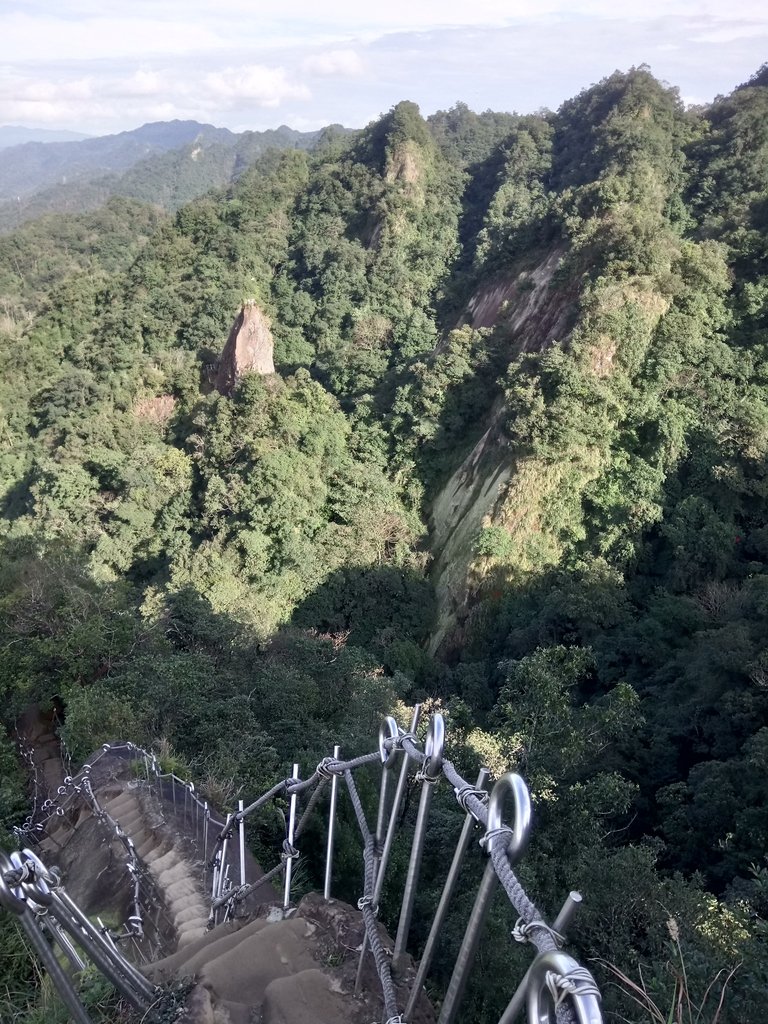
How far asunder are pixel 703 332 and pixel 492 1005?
Result: 20.2m

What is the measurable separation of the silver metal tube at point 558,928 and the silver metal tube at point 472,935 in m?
0.19

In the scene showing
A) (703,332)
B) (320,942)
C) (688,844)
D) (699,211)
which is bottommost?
(688,844)

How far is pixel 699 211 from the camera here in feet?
97.5

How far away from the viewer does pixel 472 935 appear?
1861 mm

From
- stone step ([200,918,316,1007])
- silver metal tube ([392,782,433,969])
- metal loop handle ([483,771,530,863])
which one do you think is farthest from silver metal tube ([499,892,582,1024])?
stone step ([200,918,316,1007])

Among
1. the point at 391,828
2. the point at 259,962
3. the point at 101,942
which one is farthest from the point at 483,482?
the point at 101,942

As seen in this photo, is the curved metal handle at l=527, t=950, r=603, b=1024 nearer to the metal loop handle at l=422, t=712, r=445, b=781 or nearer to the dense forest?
the metal loop handle at l=422, t=712, r=445, b=781

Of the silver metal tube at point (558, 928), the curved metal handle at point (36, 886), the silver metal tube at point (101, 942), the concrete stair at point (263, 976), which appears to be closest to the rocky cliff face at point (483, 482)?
the concrete stair at point (263, 976)

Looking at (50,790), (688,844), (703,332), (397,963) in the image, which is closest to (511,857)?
(397,963)

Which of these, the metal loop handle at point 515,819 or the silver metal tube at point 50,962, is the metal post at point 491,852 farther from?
the silver metal tube at point 50,962

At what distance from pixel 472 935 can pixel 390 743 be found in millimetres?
1152

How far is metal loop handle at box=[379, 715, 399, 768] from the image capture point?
2971mm

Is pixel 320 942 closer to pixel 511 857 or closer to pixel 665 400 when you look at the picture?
pixel 511 857

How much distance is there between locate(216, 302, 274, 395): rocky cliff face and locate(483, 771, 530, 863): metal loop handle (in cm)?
2529
